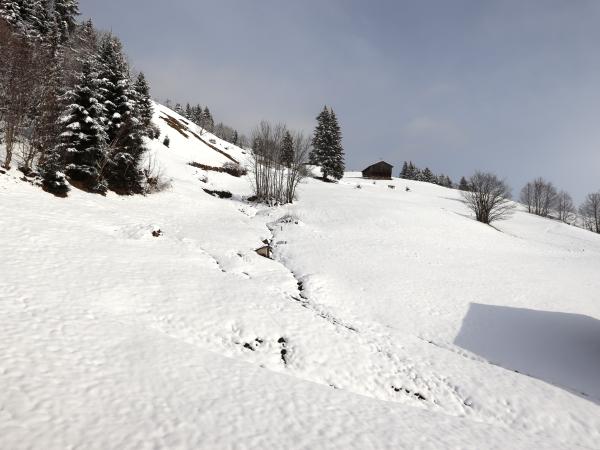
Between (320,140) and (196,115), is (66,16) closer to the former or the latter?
(320,140)

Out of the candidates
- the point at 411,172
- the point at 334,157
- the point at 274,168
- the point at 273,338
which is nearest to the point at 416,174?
the point at 411,172

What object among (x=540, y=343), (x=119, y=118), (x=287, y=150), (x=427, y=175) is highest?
(x=427, y=175)

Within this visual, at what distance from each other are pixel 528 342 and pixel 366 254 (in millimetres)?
10151

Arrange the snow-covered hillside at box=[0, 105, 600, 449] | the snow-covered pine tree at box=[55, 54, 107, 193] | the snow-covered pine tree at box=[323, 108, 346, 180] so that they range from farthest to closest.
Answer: the snow-covered pine tree at box=[323, 108, 346, 180] < the snow-covered pine tree at box=[55, 54, 107, 193] < the snow-covered hillside at box=[0, 105, 600, 449]

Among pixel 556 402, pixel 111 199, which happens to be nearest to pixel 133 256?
pixel 111 199

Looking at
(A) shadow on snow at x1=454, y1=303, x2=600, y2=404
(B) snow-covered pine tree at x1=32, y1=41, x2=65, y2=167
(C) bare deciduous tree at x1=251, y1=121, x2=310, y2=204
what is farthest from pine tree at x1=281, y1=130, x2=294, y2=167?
(A) shadow on snow at x1=454, y1=303, x2=600, y2=404

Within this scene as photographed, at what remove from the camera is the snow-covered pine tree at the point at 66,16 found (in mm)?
49856

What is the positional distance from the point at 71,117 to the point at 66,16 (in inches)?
1823

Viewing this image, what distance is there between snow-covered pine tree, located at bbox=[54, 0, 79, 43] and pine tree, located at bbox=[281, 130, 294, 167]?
127 feet

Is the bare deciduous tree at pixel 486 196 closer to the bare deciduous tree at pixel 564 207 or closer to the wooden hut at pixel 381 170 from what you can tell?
the wooden hut at pixel 381 170

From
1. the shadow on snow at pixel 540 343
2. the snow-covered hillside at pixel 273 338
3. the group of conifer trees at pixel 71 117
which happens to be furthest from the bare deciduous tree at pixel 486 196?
the group of conifer trees at pixel 71 117

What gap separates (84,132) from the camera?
23.2m

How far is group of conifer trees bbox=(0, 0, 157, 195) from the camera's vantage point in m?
19.8

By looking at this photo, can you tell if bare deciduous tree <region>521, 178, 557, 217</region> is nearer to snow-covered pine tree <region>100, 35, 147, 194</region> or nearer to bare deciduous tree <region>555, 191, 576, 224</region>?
bare deciduous tree <region>555, 191, 576, 224</region>
